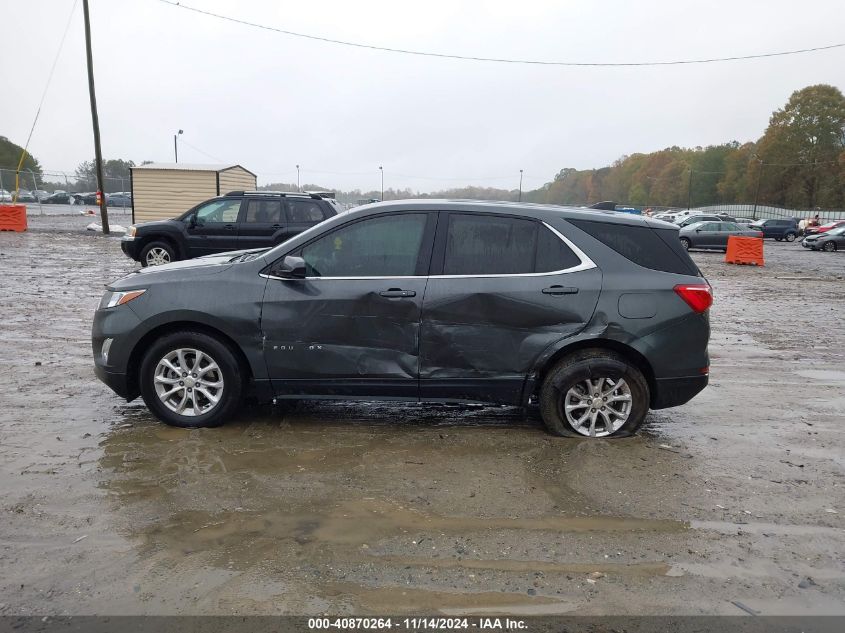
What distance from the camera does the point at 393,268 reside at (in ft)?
16.8

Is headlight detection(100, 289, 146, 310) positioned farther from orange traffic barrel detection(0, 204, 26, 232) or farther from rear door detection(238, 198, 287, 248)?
orange traffic barrel detection(0, 204, 26, 232)

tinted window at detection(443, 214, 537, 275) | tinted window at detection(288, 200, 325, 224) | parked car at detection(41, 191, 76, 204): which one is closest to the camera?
tinted window at detection(443, 214, 537, 275)

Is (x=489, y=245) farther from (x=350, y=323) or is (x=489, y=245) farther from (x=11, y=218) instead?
(x=11, y=218)

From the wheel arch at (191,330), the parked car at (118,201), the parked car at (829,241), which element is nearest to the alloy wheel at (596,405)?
the wheel arch at (191,330)

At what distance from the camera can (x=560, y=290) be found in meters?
5.02

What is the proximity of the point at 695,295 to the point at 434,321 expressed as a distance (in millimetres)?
1963

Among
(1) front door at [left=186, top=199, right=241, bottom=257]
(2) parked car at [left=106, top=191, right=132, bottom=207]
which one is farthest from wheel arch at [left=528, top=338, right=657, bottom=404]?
(2) parked car at [left=106, top=191, right=132, bottom=207]

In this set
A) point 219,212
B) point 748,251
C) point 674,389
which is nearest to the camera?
point 674,389

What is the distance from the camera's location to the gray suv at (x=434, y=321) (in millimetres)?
5020

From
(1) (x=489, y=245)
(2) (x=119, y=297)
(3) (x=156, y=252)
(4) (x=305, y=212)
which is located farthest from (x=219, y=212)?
(1) (x=489, y=245)

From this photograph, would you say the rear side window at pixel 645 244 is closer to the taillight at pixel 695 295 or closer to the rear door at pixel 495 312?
Answer: the taillight at pixel 695 295

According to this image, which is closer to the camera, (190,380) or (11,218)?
(190,380)

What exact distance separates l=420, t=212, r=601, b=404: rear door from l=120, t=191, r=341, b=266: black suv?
9.20 m

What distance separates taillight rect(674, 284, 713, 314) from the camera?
5047 mm
